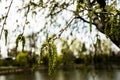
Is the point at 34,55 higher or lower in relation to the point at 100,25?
lower

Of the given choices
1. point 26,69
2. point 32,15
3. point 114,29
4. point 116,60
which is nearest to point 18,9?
point 32,15

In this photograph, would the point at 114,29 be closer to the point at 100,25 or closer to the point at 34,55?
the point at 100,25

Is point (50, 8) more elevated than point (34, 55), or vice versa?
point (50, 8)

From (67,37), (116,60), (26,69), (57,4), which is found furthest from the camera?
(116,60)

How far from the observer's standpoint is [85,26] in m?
6.82

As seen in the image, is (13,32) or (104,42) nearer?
(13,32)

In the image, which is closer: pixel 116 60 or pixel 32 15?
pixel 32 15

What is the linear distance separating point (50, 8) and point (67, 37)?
0.76 m

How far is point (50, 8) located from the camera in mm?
6117

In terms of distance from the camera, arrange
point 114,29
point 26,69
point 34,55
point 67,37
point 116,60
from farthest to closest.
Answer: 1. point 116,60
2. point 26,69
3. point 67,37
4. point 34,55
5. point 114,29

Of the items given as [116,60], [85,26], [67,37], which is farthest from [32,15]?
[116,60]

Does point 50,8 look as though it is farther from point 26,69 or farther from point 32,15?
point 26,69

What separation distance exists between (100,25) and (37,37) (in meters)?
1.42

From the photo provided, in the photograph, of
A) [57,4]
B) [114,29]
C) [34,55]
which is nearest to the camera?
[114,29]
